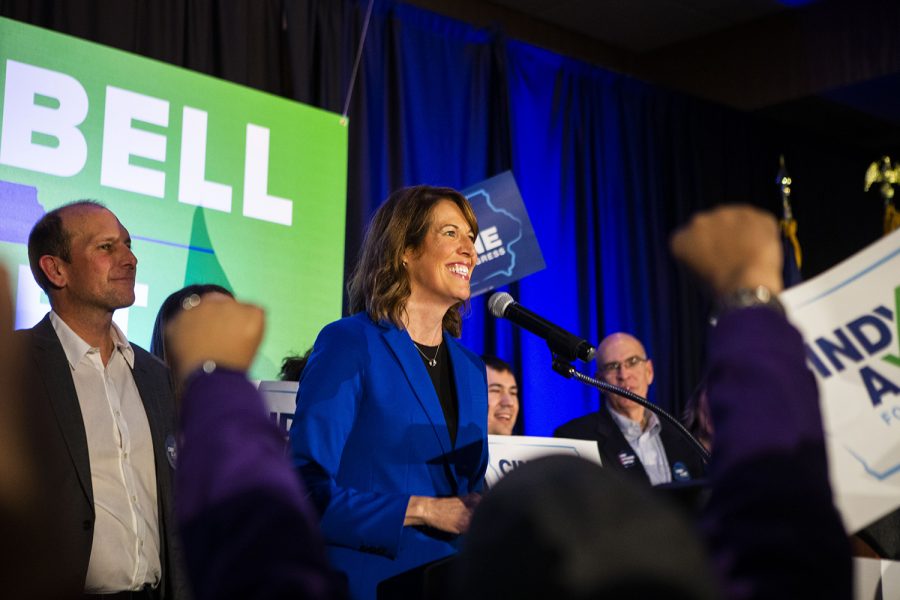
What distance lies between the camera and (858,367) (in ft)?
3.84

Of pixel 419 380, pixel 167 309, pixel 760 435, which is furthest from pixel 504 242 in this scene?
pixel 760 435

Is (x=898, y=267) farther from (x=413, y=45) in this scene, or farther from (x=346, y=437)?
(x=413, y=45)

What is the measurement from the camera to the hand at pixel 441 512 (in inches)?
70.9

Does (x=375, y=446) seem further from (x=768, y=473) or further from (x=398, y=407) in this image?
(x=768, y=473)

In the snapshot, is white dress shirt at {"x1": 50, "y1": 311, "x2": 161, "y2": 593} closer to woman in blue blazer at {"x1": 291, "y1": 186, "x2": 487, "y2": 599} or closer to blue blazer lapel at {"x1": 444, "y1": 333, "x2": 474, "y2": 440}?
woman in blue blazer at {"x1": 291, "y1": 186, "x2": 487, "y2": 599}

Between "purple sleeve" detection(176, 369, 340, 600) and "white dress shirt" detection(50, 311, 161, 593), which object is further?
"white dress shirt" detection(50, 311, 161, 593)

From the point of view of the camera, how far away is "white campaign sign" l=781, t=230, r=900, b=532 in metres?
1.12

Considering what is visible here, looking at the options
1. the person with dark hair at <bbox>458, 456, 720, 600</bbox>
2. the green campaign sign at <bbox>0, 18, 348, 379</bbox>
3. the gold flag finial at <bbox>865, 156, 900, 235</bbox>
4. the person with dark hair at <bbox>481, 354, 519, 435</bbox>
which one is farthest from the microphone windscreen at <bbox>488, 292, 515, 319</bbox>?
the gold flag finial at <bbox>865, 156, 900, 235</bbox>

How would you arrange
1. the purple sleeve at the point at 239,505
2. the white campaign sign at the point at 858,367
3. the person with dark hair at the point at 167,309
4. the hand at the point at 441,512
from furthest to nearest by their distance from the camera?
the person with dark hair at the point at 167,309, the hand at the point at 441,512, the white campaign sign at the point at 858,367, the purple sleeve at the point at 239,505

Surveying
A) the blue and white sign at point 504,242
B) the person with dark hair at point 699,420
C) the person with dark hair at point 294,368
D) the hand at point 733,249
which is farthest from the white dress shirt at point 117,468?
the hand at point 733,249

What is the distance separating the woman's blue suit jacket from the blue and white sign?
5.86ft

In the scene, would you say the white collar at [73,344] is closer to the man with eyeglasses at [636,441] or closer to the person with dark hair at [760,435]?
the man with eyeglasses at [636,441]

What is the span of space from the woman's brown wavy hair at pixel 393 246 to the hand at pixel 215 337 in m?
1.35

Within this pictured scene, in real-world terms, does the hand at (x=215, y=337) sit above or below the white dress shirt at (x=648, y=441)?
above
